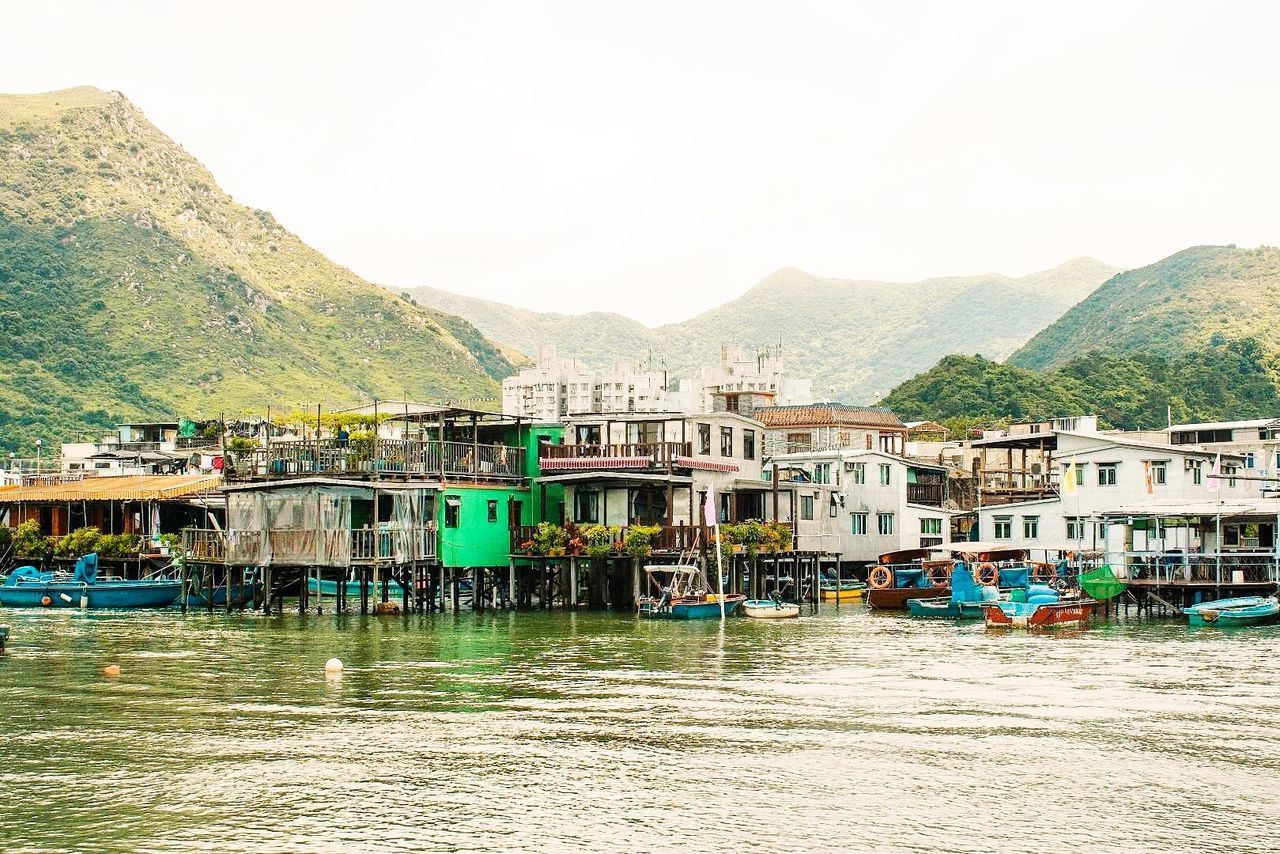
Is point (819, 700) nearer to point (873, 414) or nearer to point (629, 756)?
point (629, 756)

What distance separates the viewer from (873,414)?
108 metres

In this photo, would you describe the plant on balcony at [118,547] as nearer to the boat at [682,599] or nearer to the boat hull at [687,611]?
the boat at [682,599]

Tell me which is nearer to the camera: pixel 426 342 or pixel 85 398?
pixel 85 398

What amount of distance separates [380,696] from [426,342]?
127 metres

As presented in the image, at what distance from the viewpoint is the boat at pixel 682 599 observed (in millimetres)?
56312

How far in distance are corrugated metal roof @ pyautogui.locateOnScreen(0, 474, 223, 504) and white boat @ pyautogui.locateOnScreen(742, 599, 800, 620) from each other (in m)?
32.0

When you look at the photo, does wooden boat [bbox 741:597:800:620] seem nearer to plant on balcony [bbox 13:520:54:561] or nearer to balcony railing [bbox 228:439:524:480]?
balcony railing [bbox 228:439:524:480]

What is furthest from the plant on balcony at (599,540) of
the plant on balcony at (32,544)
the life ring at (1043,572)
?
the plant on balcony at (32,544)

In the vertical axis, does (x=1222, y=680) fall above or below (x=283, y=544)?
below

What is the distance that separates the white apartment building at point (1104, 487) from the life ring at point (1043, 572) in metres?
4.27

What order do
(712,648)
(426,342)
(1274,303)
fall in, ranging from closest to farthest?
(712,648), (426,342), (1274,303)

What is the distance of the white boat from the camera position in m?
57.4

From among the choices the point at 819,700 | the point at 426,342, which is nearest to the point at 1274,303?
the point at 426,342

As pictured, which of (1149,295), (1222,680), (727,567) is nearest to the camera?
(1222,680)
